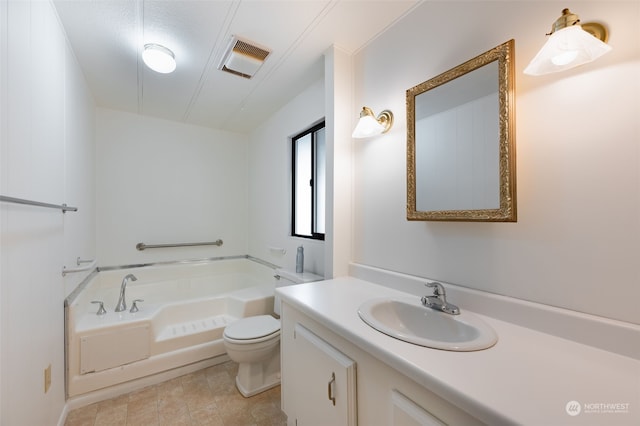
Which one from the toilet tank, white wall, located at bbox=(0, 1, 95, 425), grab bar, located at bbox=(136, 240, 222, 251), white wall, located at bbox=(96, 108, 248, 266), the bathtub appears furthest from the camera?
grab bar, located at bbox=(136, 240, 222, 251)

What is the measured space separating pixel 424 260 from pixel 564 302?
1.72ft

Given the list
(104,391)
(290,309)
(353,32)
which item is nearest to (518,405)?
(290,309)

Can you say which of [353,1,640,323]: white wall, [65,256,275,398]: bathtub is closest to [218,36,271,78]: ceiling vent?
[353,1,640,323]: white wall

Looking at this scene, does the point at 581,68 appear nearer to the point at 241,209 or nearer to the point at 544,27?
the point at 544,27

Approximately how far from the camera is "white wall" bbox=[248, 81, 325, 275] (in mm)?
2146

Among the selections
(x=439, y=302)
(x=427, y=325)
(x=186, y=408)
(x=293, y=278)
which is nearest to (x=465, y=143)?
(x=439, y=302)

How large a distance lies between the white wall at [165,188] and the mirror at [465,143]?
8.56ft

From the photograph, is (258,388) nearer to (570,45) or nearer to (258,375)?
(258,375)

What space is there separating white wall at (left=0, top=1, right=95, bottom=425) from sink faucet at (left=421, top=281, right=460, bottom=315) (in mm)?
1568

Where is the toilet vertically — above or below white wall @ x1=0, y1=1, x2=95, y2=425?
below

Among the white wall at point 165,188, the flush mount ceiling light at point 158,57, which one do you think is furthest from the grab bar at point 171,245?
the flush mount ceiling light at point 158,57

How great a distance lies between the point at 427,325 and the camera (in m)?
1.08

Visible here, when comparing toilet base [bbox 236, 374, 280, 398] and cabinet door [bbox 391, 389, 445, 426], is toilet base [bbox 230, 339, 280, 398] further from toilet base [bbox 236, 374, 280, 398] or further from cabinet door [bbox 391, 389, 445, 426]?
cabinet door [bbox 391, 389, 445, 426]

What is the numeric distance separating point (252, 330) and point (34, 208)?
1.35 meters
